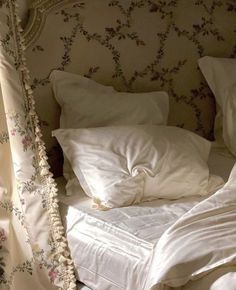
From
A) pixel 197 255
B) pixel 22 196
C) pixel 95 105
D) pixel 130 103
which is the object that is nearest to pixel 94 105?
pixel 95 105

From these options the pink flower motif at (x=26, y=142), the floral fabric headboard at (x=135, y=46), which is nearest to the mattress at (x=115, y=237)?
the pink flower motif at (x=26, y=142)

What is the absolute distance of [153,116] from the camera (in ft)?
7.79

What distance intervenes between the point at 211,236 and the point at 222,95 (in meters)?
1.22

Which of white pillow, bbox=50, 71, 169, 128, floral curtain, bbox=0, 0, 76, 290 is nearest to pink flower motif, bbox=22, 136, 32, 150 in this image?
floral curtain, bbox=0, 0, 76, 290

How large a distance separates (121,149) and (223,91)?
786 mm

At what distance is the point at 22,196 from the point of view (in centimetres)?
194

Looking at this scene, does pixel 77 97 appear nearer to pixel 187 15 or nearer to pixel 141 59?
pixel 141 59

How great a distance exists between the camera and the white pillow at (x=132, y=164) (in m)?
2.01

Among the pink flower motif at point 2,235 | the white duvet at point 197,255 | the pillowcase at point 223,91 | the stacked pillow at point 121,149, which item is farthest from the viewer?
the pillowcase at point 223,91

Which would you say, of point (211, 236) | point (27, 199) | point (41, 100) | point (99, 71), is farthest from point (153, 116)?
point (211, 236)

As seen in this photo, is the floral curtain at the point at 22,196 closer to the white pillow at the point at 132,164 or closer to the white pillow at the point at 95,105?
the white pillow at the point at 132,164

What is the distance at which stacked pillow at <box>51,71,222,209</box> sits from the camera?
2023 millimetres

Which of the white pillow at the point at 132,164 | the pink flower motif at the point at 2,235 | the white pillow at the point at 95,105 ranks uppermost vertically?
the white pillow at the point at 95,105

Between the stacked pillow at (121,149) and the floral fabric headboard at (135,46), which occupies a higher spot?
the floral fabric headboard at (135,46)
